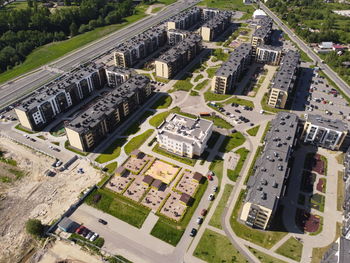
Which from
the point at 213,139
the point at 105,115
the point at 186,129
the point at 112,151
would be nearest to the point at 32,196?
the point at 112,151

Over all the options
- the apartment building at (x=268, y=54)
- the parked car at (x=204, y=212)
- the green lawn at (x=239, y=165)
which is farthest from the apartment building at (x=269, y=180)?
the apartment building at (x=268, y=54)

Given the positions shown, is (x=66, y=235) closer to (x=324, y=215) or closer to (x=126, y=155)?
(x=126, y=155)

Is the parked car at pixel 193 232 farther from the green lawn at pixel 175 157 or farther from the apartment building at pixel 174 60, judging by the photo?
the apartment building at pixel 174 60

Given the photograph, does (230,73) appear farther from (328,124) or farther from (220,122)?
(328,124)

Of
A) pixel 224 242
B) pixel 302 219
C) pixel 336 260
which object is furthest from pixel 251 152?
pixel 336 260

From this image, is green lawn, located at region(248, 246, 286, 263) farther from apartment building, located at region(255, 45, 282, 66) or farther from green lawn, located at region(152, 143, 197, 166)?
apartment building, located at region(255, 45, 282, 66)

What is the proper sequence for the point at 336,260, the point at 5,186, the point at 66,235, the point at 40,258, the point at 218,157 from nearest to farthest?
the point at 336,260 → the point at 40,258 → the point at 66,235 → the point at 5,186 → the point at 218,157
